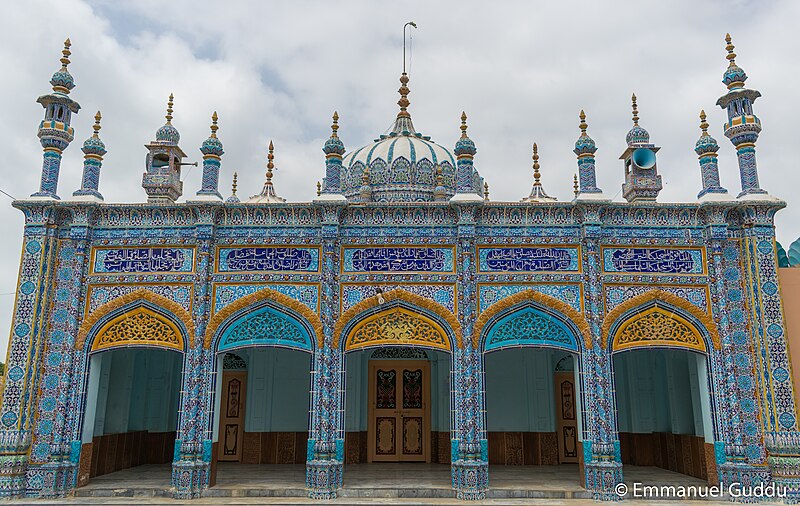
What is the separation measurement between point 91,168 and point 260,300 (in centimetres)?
405

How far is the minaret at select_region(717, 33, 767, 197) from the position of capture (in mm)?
10945

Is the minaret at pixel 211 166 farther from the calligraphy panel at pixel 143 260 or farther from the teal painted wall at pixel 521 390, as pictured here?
the teal painted wall at pixel 521 390

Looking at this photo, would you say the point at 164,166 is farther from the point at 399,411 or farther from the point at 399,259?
the point at 399,411

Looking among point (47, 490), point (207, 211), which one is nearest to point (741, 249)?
point (207, 211)

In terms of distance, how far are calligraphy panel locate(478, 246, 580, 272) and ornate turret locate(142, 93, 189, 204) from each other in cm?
640

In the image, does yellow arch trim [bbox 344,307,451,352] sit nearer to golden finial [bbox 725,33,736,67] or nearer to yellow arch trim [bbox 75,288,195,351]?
yellow arch trim [bbox 75,288,195,351]

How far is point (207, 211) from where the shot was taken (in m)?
10.8

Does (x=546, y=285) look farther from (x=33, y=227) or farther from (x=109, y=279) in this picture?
(x=33, y=227)

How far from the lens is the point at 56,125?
11.3 metres

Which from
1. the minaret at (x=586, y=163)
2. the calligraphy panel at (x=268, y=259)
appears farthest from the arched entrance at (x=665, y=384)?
the calligraphy panel at (x=268, y=259)

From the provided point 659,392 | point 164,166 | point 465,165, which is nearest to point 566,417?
point 659,392

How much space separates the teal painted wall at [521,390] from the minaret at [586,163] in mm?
4432

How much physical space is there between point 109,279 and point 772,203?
1147 centimetres

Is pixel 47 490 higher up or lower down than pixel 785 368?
A: lower down
